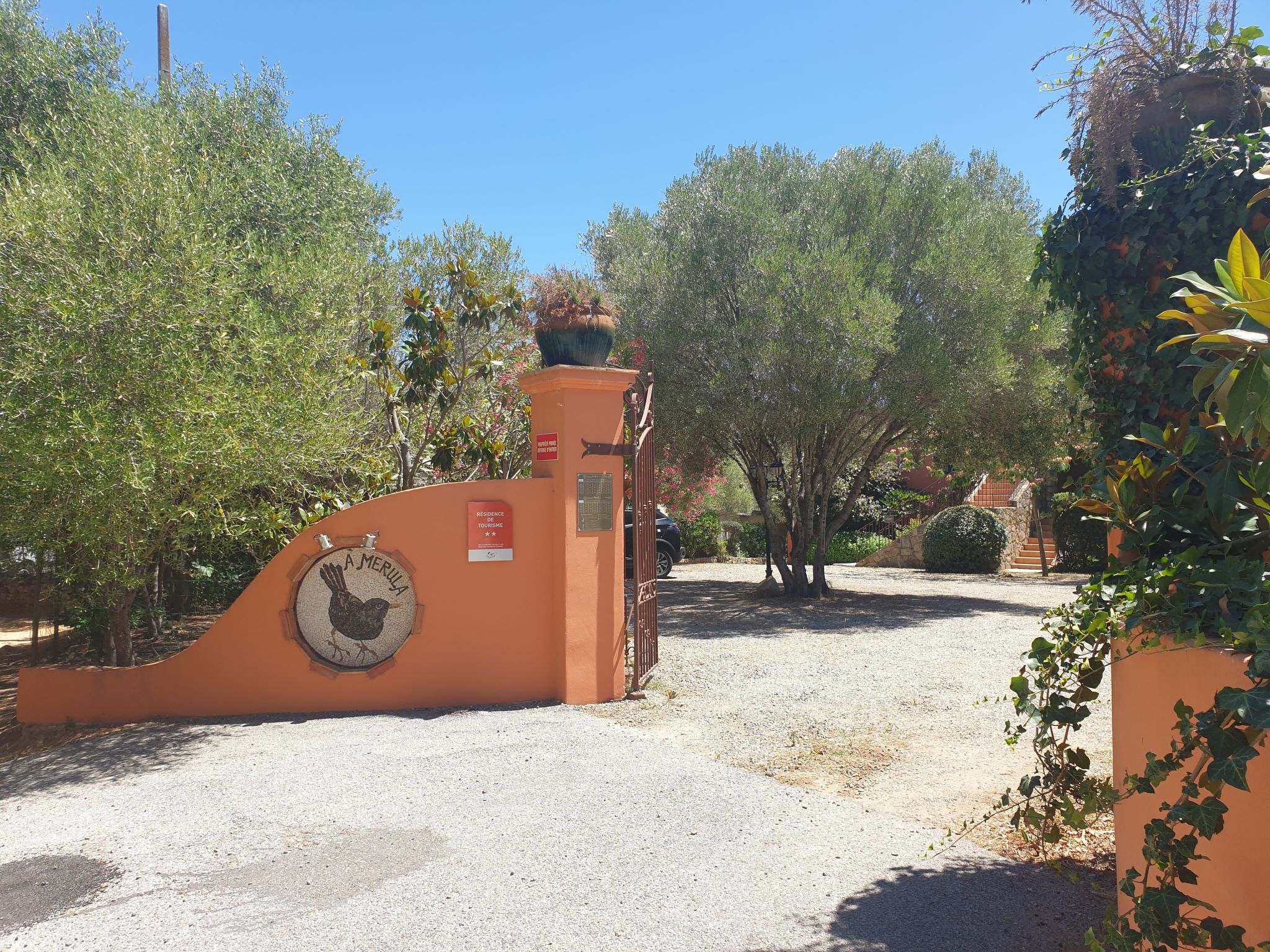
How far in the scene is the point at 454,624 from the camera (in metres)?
6.96

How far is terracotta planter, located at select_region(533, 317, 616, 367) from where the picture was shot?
705 cm

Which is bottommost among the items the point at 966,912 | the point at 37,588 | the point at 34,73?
the point at 966,912

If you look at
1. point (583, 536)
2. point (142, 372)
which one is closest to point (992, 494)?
point (583, 536)

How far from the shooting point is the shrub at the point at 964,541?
65.2 ft

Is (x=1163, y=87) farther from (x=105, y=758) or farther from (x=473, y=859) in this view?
(x=105, y=758)

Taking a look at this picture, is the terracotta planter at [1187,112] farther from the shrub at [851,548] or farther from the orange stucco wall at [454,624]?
the shrub at [851,548]

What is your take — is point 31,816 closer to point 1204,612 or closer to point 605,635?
point 605,635

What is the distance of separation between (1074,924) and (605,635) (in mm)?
4185

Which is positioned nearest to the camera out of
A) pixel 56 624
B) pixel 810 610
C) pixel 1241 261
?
pixel 1241 261

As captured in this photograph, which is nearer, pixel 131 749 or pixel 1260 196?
pixel 1260 196

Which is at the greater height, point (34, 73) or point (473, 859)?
point (34, 73)

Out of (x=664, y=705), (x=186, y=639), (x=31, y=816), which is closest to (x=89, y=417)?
(x=31, y=816)

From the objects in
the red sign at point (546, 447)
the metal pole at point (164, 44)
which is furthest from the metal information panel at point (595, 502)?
the metal pole at point (164, 44)

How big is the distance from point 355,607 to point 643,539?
2.34 meters
